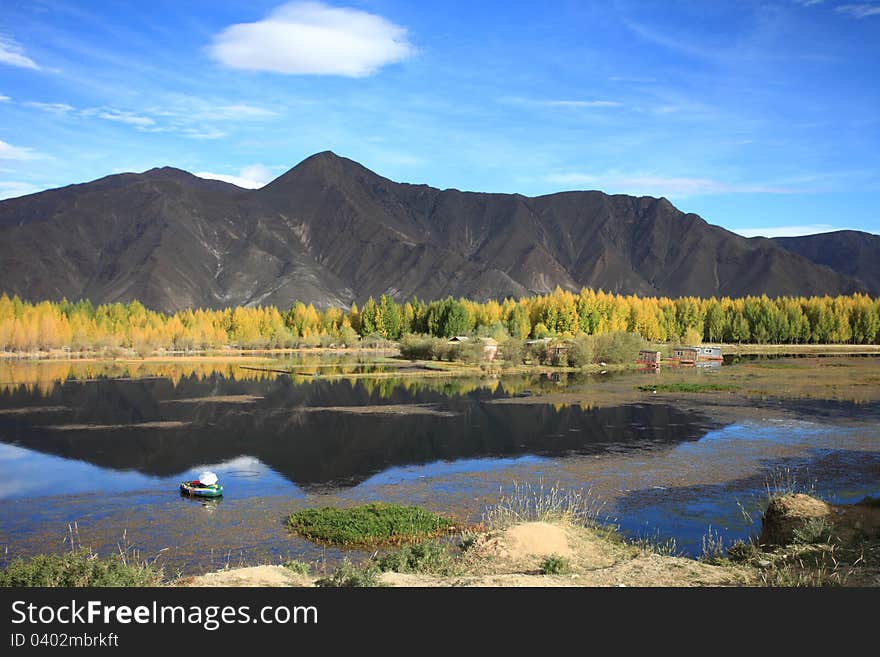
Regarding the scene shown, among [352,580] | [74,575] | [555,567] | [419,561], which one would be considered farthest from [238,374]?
[352,580]

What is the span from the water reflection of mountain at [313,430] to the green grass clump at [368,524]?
6664mm

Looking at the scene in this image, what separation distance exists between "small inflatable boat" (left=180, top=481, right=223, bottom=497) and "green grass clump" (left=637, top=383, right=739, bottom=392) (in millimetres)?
49110

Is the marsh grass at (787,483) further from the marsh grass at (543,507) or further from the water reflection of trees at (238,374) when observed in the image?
the water reflection of trees at (238,374)

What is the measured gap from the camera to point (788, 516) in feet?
67.4

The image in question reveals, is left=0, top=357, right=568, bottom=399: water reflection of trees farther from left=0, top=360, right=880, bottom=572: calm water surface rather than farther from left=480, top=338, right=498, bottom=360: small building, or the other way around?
left=480, top=338, right=498, bottom=360: small building

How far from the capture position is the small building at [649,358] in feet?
355

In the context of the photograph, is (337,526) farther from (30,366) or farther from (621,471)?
(30,366)

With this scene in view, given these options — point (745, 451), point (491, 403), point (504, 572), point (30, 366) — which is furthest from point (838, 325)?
point (504, 572)

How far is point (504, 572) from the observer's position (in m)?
17.3

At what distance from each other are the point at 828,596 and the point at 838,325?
174 meters

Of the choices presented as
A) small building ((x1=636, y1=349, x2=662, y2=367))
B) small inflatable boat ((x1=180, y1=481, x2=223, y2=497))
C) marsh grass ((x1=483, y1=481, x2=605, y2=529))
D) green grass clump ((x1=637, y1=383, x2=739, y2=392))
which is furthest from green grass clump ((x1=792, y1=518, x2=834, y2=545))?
small building ((x1=636, y1=349, x2=662, y2=367))

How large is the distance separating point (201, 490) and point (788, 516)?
67.6 feet

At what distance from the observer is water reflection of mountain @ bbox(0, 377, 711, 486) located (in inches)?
1467

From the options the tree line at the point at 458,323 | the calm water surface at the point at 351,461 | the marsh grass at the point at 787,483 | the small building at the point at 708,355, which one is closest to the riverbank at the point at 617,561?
the calm water surface at the point at 351,461
